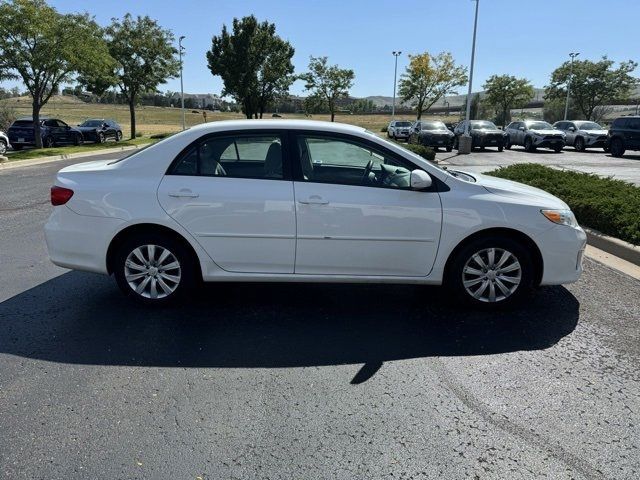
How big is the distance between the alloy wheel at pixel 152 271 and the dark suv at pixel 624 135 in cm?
2282

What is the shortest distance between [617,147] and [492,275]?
2138 centimetres

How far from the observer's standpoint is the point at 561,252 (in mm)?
4383

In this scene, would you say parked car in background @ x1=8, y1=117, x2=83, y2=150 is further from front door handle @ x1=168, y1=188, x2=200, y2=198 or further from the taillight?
front door handle @ x1=168, y1=188, x2=200, y2=198

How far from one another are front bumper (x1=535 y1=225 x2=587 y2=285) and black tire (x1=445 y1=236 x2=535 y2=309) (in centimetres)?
14

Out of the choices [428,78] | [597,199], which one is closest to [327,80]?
[428,78]

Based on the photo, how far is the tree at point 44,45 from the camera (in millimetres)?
18453

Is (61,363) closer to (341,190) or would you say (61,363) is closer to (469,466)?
(341,190)

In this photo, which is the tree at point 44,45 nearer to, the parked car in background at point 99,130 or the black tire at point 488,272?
the parked car in background at point 99,130

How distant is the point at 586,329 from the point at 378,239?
6.26 feet

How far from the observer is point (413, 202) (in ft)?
14.0

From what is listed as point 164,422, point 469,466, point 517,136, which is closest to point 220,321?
point 164,422

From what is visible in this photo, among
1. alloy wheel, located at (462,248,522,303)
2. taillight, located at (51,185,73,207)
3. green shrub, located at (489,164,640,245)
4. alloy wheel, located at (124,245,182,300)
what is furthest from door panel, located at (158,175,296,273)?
green shrub, located at (489,164,640,245)

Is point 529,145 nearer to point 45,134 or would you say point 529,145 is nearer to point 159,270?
point 45,134

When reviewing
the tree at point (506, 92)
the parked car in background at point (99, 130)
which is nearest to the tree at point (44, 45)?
the parked car in background at point (99, 130)
